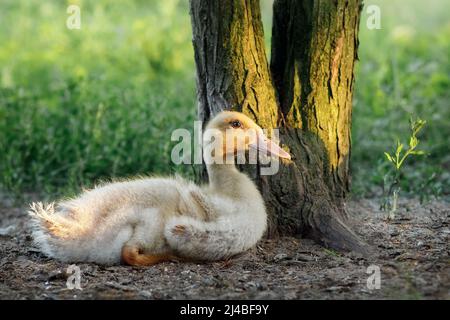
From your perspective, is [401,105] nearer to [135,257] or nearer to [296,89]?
[296,89]

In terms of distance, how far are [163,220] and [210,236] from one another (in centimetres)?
34

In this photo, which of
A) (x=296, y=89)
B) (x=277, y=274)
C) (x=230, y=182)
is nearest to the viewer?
(x=277, y=274)

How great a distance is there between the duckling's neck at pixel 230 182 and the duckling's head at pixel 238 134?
153 millimetres

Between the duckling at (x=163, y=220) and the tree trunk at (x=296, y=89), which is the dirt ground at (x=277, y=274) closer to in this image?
the duckling at (x=163, y=220)

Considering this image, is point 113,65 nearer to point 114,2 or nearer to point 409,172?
point 114,2

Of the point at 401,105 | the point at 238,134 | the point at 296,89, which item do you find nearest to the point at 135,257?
the point at 238,134

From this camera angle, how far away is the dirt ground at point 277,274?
493 cm

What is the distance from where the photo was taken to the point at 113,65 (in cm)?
1159

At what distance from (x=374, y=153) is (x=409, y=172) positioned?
65 centimetres

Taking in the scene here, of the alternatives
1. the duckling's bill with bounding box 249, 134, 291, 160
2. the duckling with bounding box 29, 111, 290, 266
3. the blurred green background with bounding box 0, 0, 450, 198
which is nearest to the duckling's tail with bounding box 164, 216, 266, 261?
the duckling with bounding box 29, 111, 290, 266

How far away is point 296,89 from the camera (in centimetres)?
609

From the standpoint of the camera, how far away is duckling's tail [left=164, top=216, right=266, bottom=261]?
550 cm

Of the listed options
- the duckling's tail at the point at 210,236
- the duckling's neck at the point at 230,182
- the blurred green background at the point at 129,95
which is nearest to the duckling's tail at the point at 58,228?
the duckling's tail at the point at 210,236

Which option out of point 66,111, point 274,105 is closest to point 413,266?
point 274,105
